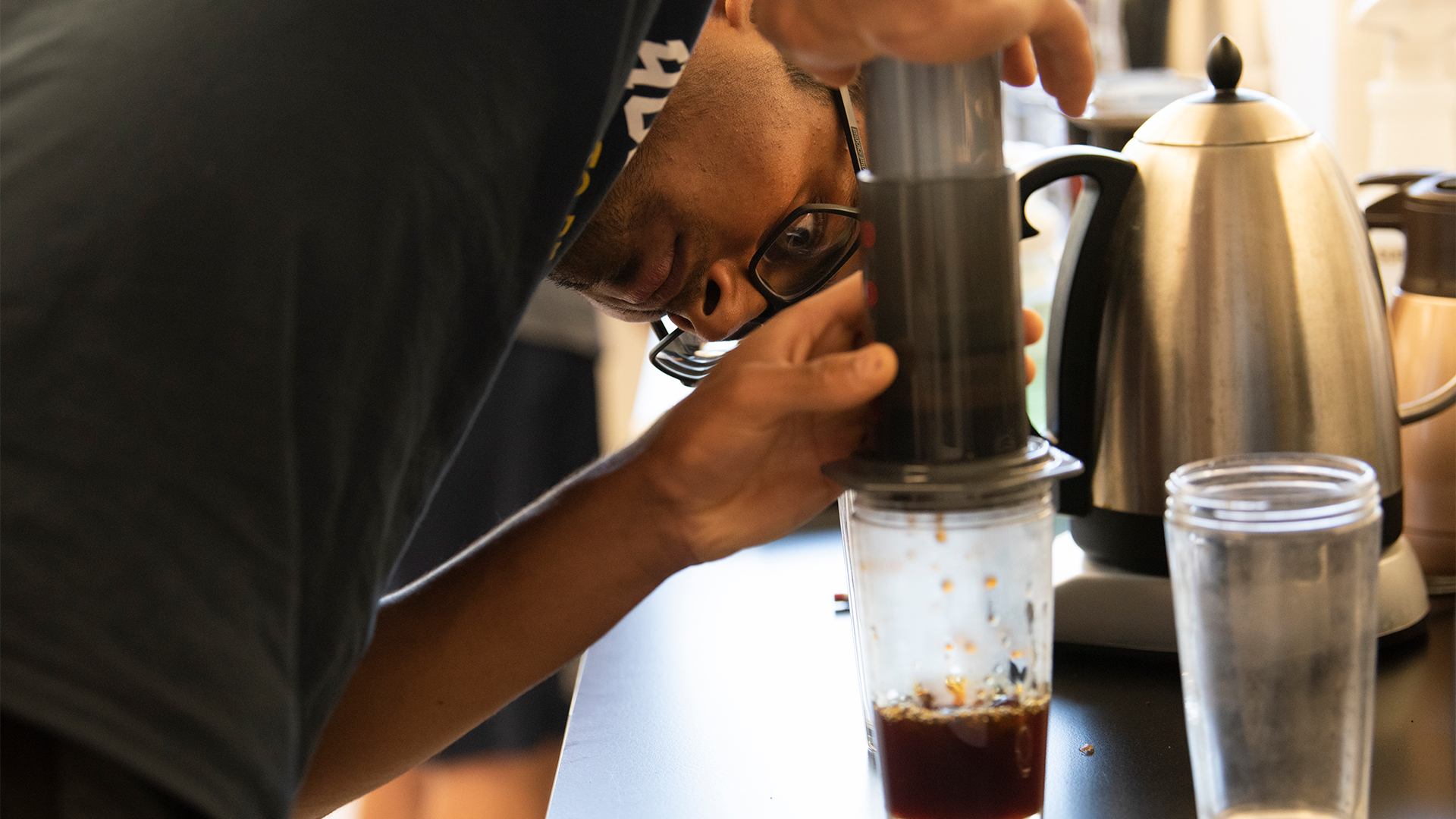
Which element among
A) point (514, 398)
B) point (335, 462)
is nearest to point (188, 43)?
point (335, 462)

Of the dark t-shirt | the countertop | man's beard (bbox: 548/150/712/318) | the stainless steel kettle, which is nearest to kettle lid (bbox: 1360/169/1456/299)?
the stainless steel kettle

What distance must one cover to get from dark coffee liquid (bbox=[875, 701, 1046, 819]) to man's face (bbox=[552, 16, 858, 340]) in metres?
0.57

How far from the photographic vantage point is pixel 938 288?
0.58 metres

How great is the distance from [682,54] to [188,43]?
262 mm

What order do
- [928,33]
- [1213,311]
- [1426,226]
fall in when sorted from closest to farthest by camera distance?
[928,33] → [1213,311] → [1426,226]

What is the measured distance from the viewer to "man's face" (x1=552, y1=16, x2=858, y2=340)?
3.64 ft

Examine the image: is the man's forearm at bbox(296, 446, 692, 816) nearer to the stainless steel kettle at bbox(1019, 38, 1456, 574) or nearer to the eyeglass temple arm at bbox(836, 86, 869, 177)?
the stainless steel kettle at bbox(1019, 38, 1456, 574)

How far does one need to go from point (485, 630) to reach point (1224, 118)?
1.90 feet

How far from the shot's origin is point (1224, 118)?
87cm

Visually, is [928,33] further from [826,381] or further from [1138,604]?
[1138,604]

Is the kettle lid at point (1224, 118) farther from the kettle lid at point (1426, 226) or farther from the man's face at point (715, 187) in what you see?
the man's face at point (715, 187)

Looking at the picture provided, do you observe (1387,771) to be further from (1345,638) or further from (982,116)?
(982,116)

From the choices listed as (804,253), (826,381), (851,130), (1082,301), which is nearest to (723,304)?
(804,253)

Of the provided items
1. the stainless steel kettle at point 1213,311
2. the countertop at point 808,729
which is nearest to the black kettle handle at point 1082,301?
the stainless steel kettle at point 1213,311
